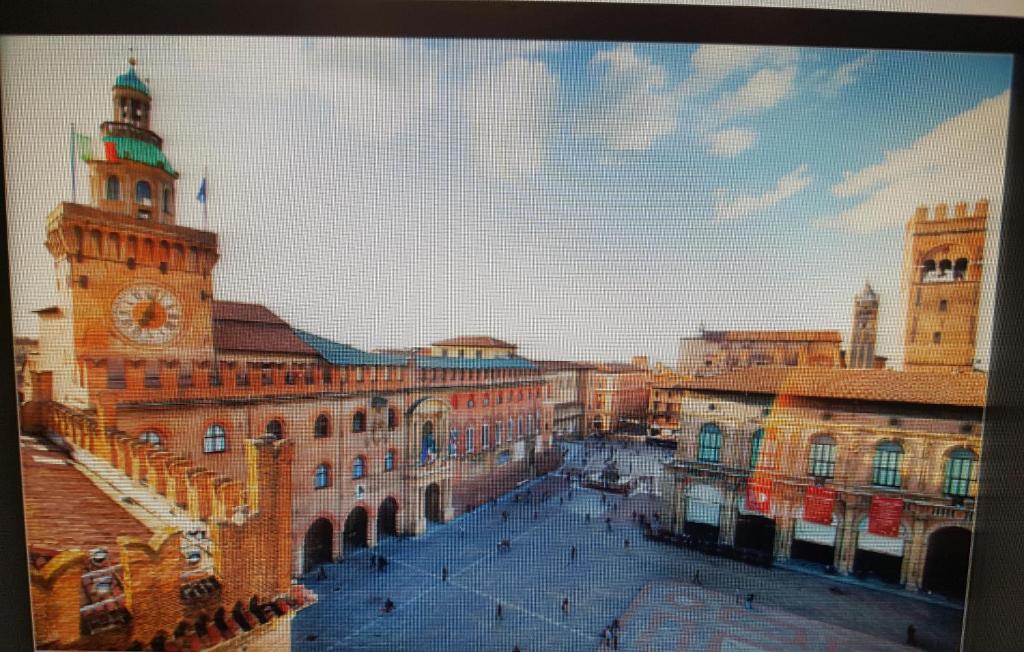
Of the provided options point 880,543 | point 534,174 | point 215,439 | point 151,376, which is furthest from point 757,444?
point 151,376

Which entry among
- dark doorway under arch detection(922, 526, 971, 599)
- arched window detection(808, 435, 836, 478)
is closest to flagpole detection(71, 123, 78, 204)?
arched window detection(808, 435, 836, 478)

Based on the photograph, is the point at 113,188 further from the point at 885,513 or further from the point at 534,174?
the point at 885,513

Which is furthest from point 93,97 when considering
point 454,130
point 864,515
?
point 864,515

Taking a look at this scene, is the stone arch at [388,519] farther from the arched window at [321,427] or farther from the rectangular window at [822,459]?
the rectangular window at [822,459]

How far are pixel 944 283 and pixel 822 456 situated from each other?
1.45 m

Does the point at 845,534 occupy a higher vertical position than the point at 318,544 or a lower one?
higher

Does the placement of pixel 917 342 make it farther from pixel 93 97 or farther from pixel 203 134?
pixel 93 97

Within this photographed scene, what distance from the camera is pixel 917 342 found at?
4.48 feet

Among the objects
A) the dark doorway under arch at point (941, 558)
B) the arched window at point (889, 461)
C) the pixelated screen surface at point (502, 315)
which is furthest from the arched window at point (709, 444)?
the dark doorway under arch at point (941, 558)

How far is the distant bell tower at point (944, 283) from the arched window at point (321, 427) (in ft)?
10.9

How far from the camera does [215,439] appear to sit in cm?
199

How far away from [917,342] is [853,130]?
3.12 feet

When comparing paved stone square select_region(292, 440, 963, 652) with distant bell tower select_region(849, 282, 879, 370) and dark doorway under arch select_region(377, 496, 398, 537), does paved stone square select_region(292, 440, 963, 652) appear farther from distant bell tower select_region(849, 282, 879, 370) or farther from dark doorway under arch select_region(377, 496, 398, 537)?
distant bell tower select_region(849, 282, 879, 370)

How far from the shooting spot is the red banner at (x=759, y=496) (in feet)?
7.45
